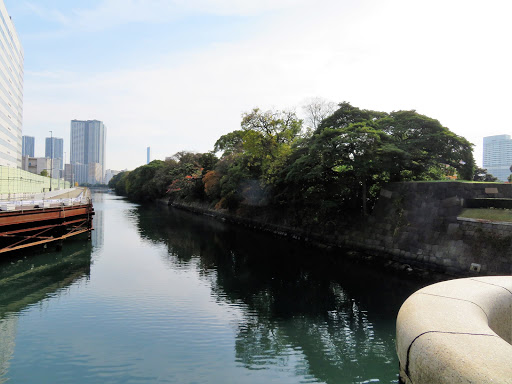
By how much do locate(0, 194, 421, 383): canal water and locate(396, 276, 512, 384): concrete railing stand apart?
520cm

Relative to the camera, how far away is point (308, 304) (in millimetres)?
12758

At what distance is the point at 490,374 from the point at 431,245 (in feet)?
58.9

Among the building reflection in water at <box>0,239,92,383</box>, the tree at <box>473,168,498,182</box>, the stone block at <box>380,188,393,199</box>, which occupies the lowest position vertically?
the building reflection in water at <box>0,239,92,383</box>

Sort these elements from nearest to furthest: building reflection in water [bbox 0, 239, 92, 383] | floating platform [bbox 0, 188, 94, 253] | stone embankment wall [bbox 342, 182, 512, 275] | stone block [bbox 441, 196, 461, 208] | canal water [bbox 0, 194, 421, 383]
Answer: canal water [bbox 0, 194, 421, 383]
building reflection in water [bbox 0, 239, 92, 383]
stone embankment wall [bbox 342, 182, 512, 275]
floating platform [bbox 0, 188, 94, 253]
stone block [bbox 441, 196, 461, 208]

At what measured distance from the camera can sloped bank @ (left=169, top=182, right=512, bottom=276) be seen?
15234mm

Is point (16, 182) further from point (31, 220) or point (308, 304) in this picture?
point (308, 304)

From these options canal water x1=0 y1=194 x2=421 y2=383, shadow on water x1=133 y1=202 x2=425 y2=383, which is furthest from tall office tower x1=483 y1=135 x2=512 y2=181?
canal water x1=0 y1=194 x2=421 y2=383

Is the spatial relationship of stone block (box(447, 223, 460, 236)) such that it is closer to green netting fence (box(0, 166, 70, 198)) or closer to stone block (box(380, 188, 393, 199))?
stone block (box(380, 188, 393, 199))

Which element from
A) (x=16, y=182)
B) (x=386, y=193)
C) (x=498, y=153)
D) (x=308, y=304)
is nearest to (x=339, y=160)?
(x=386, y=193)

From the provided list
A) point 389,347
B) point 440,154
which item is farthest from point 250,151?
point 389,347

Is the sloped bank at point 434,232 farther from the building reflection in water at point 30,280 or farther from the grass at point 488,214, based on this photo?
the building reflection in water at point 30,280

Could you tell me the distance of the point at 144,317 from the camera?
10.9 meters

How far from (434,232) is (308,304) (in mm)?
9731

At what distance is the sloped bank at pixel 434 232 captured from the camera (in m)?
15.2
